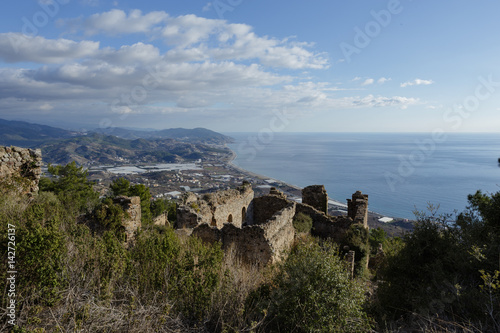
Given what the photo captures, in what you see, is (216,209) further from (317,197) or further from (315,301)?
(315,301)

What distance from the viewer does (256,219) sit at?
66.6ft

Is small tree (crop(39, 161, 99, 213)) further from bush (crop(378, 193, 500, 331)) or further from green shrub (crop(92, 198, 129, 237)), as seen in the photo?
bush (crop(378, 193, 500, 331))

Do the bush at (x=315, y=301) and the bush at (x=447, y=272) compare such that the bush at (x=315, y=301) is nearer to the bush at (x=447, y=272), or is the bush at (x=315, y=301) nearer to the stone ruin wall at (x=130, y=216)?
the bush at (x=447, y=272)

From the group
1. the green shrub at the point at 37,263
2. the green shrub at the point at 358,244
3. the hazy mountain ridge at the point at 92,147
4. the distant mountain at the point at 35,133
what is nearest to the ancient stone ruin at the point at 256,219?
the green shrub at the point at 358,244

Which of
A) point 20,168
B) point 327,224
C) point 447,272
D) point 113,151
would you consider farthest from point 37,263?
point 113,151

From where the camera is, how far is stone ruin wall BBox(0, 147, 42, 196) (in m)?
10.2

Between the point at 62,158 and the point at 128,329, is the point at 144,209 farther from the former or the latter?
the point at 62,158

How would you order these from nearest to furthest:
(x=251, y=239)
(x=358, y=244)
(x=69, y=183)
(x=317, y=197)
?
(x=251, y=239) → (x=358, y=244) → (x=317, y=197) → (x=69, y=183)

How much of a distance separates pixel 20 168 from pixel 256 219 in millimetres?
14021

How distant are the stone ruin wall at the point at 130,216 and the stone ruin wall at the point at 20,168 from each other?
13.9 feet

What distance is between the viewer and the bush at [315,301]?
5.51 m

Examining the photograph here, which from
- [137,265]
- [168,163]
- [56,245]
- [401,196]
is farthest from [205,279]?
[168,163]

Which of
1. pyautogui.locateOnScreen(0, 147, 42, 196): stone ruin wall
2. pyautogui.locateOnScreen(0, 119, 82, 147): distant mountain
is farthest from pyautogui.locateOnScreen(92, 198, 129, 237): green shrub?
pyautogui.locateOnScreen(0, 119, 82, 147): distant mountain

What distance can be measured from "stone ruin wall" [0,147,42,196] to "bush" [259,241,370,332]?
10110 millimetres
